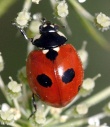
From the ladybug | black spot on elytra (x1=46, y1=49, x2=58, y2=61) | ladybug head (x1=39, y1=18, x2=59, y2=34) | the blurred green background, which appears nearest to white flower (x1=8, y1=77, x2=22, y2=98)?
the ladybug

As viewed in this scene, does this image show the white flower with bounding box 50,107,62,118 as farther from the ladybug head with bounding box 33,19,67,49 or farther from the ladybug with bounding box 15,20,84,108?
the ladybug head with bounding box 33,19,67,49

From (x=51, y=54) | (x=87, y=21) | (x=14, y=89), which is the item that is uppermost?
(x=87, y=21)

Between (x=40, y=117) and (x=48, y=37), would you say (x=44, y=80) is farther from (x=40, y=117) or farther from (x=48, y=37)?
(x=48, y=37)

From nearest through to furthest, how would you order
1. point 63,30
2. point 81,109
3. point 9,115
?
point 9,115, point 81,109, point 63,30

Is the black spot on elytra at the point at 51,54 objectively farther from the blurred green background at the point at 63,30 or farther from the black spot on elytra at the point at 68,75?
the blurred green background at the point at 63,30

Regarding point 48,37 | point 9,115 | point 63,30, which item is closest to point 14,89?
point 9,115

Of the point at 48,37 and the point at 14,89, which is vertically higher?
the point at 48,37
